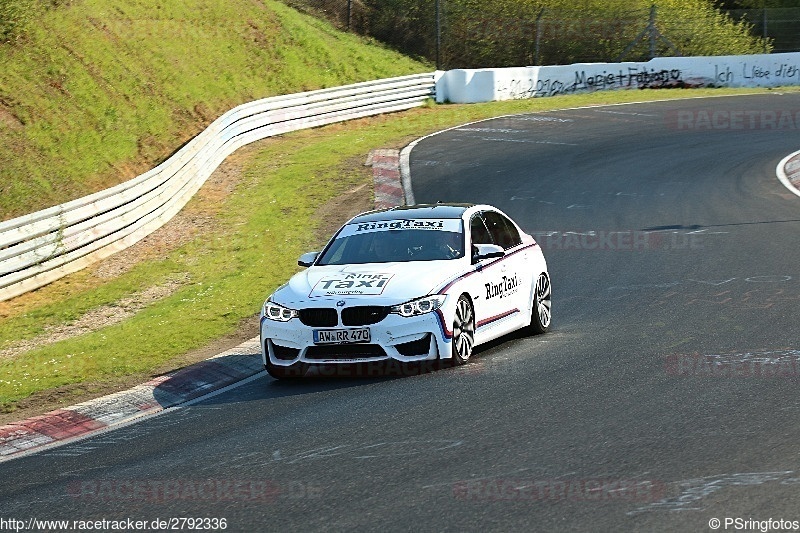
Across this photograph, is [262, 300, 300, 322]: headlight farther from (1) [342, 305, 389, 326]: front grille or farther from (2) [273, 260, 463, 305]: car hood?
(1) [342, 305, 389, 326]: front grille

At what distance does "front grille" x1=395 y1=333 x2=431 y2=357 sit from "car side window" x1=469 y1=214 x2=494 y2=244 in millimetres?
1936

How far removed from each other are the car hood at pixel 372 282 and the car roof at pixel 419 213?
1079 mm

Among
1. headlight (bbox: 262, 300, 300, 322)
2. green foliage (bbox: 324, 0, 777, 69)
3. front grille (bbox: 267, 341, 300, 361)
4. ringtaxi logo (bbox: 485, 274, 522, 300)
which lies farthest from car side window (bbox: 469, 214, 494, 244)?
green foliage (bbox: 324, 0, 777, 69)

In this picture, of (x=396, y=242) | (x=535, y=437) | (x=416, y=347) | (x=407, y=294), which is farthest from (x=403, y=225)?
(x=535, y=437)

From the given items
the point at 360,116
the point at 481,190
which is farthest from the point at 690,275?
the point at 360,116

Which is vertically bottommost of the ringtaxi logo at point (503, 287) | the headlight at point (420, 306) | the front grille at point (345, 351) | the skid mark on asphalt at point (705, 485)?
the front grille at point (345, 351)

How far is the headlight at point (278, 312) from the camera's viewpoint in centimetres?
1109

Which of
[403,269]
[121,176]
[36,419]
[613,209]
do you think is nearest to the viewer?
[36,419]

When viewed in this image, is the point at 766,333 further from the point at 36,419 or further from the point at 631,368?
the point at 36,419

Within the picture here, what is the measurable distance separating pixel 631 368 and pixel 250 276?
28.1ft

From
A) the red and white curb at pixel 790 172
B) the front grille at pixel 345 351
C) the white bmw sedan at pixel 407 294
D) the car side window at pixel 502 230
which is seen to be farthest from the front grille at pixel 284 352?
the red and white curb at pixel 790 172

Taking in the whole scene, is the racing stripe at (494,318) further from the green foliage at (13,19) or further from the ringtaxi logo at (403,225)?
the green foliage at (13,19)

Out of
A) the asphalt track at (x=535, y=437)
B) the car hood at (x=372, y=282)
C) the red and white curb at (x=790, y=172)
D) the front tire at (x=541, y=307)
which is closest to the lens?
the asphalt track at (x=535, y=437)

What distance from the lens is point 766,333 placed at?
467 inches
